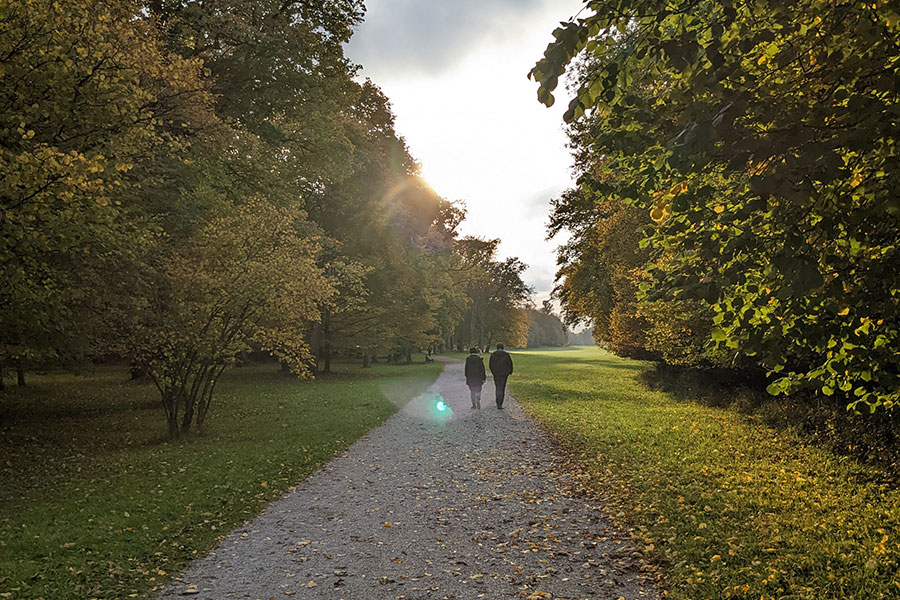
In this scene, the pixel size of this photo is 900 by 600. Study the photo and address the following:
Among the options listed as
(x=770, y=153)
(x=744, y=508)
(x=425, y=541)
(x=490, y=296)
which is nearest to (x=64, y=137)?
(x=425, y=541)

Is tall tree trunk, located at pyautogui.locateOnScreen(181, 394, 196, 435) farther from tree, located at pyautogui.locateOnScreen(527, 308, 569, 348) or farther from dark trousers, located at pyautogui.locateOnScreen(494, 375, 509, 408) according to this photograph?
tree, located at pyautogui.locateOnScreen(527, 308, 569, 348)

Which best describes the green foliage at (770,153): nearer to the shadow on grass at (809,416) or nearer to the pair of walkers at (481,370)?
the shadow on grass at (809,416)

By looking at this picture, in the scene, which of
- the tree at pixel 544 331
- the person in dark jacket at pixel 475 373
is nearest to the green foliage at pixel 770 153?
the person in dark jacket at pixel 475 373

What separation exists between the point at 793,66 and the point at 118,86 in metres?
9.12

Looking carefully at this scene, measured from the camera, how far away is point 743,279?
3908mm

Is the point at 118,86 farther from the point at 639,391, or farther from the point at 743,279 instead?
the point at 639,391

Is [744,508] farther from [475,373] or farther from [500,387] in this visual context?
[500,387]

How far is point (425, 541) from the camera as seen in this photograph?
641 cm

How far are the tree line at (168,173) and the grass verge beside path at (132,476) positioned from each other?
1833 millimetres

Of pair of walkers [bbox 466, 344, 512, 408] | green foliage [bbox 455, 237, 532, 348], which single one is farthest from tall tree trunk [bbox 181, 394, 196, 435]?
green foliage [bbox 455, 237, 532, 348]

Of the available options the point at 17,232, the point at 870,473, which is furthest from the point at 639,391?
the point at 17,232

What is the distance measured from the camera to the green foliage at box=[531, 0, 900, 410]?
324 centimetres

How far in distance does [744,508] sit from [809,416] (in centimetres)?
771

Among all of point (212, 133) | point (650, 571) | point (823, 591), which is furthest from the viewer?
point (212, 133)
